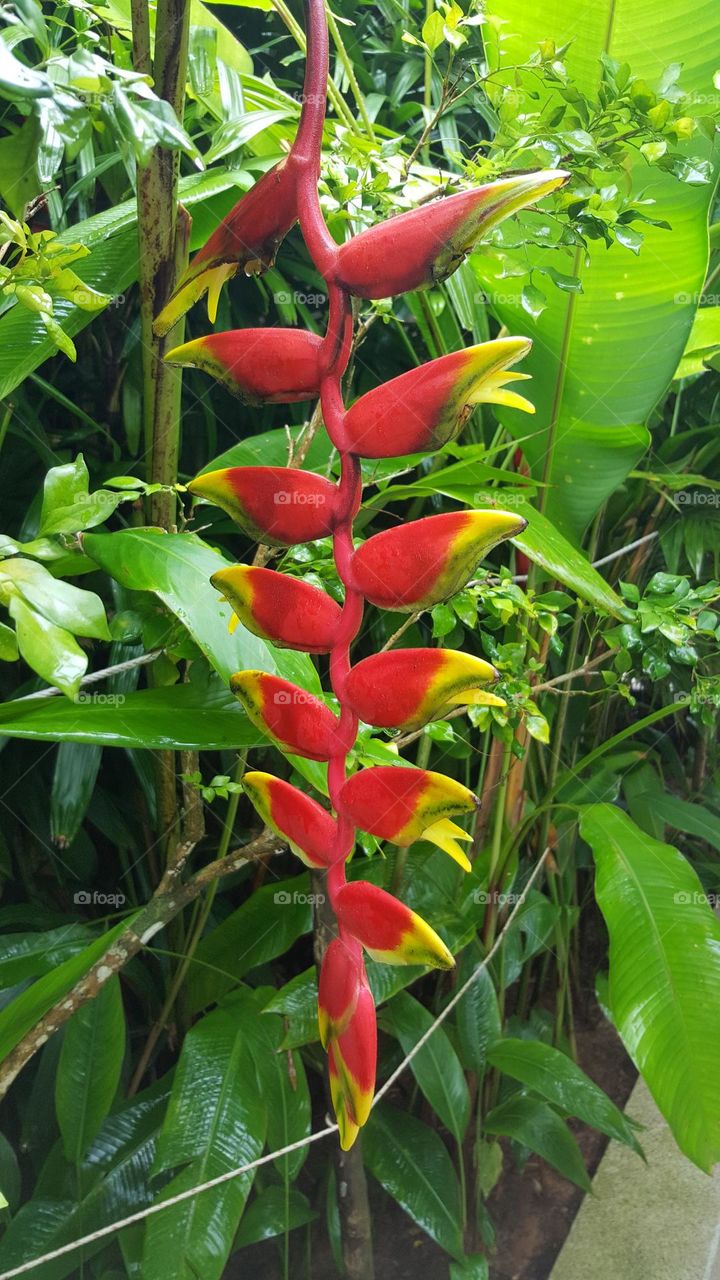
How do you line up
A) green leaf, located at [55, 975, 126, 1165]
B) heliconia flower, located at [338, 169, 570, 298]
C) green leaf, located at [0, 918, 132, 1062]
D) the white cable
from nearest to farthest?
heliconia flower, located at [338, 169, 570, 298] < the white cable < green leaf, located at [0, 918, 132, 1062] < green leaf, located at [55, 975, 126, 1165]

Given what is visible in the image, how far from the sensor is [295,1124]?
0.72 m

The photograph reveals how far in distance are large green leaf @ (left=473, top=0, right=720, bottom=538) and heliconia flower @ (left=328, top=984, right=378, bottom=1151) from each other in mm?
416

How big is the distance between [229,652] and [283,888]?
458mm


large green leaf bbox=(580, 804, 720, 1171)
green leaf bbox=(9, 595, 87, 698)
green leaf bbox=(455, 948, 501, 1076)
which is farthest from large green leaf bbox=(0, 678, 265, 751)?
green leaf bbox=(455, 948, 501, 1076)

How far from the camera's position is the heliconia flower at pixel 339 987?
7.4 inches

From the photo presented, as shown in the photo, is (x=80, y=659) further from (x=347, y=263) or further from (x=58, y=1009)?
(x=58, y=1009)

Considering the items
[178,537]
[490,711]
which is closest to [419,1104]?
[490,711]

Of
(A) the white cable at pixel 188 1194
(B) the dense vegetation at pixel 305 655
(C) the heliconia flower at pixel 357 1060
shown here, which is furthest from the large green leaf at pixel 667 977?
(C) the heliconia flower at pixel 357 1060

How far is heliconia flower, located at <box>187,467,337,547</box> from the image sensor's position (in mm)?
192

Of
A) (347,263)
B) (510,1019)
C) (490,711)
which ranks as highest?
(347,263)

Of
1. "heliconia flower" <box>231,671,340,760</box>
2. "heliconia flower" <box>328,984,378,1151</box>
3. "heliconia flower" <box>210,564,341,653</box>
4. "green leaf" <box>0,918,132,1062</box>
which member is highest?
"heliconia flower" <box>210,564,341,653</box>

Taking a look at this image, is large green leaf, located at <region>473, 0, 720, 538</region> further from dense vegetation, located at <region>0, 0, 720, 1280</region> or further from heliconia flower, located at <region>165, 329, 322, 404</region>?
heliconia flower, located at <region>165, 329, 322, 404</region>

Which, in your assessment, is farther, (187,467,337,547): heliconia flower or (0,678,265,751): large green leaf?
(0,678,265,751): large green leaf

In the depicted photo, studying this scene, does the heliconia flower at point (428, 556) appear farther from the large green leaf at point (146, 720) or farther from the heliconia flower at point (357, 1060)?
the large green leaf at point (146, 720)
